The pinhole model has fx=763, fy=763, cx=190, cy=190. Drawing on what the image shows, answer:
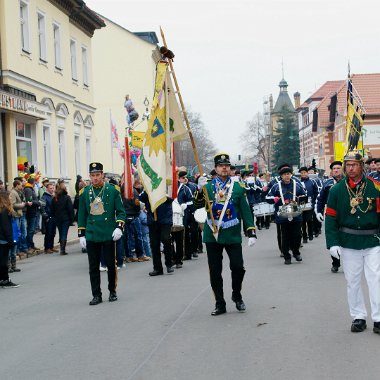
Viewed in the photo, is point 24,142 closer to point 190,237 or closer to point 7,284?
point 190,237

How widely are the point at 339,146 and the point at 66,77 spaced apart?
1227cm

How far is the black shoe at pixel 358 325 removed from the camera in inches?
313

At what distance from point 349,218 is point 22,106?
64.2 feet

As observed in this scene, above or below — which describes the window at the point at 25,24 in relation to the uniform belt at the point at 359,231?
above

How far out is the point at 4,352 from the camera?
7863 millimetres

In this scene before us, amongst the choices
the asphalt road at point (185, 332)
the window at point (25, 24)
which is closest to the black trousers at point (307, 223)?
the asphalt road at point (185, 332)

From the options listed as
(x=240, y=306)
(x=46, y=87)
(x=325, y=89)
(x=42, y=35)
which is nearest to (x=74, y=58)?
(x=42, y=35)

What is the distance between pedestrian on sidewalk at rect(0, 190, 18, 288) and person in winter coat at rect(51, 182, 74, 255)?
20.7 ft

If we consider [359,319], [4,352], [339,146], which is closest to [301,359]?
[359,319]

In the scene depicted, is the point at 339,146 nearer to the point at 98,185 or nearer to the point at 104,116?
the point at 98,185

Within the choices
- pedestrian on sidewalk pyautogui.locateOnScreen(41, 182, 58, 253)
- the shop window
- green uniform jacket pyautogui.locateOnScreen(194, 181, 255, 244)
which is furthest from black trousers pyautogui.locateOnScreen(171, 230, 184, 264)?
the shop window

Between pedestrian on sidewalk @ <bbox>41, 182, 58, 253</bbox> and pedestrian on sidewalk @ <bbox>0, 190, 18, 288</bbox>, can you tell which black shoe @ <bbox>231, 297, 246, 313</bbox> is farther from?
pedestrian on sidewalk @ <bbox>41, 182, 58, 253</bbox>

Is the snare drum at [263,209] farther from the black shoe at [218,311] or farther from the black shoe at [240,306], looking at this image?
the black shoe at [218,311]

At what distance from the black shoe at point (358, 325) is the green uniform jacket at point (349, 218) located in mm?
774
